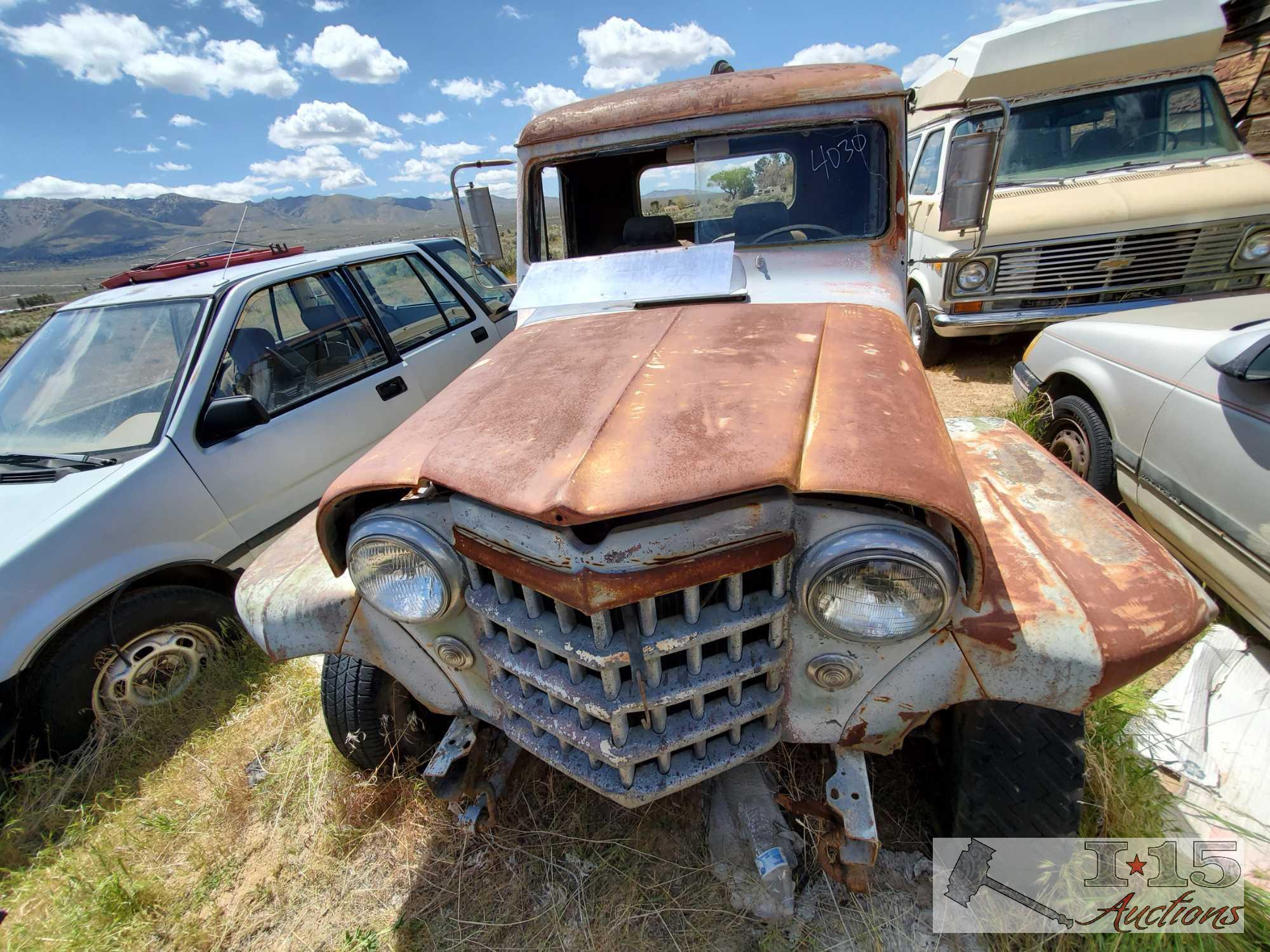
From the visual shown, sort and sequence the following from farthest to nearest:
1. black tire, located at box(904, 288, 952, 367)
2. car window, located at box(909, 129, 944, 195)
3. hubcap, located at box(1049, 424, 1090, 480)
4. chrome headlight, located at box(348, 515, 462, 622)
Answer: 1. black tire, located at box(904, 288, 952, 367)
2. car window, located at box(909, 129, 944, 195)
3. hubcap, located at box(1049, 424, 1090, 480)
4. chrome headlight, located at box(348, 515, 462, 622)

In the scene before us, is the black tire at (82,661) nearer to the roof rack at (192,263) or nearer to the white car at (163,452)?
the white car at (163,452)

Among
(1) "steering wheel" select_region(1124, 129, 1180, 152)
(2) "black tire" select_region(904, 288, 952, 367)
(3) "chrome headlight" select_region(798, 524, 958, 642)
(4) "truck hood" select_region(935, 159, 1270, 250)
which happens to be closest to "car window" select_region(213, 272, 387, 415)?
(3) "chrome headlight" select_region(798, 524, 958, 642)

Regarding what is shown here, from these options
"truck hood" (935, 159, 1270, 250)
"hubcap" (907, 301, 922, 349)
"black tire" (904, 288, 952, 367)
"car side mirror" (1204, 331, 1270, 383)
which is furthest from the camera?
"hubcap" (907, 301, 922, 349)

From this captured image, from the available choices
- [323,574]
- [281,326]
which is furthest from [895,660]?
[281,326]

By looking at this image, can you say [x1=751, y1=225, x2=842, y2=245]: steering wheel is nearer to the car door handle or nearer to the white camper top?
the car door handle

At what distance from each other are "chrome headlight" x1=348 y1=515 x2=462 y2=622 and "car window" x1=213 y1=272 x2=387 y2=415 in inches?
77.0

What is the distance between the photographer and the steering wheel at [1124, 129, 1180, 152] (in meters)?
4.69

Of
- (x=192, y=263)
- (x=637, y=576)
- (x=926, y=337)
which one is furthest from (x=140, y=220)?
(x=637, y=576)

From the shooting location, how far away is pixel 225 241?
4.05 metres

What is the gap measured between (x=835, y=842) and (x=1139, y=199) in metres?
5.12

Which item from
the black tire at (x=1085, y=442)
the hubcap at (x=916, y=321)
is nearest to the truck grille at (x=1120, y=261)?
the hubcap at (x=916, y=321)

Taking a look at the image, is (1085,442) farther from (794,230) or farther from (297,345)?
(297,345)

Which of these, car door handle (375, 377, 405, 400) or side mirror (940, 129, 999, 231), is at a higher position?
side mirror (940, 129, 999, 231)

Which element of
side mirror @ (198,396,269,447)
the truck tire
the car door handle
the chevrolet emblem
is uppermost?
the chevrolet emblem
